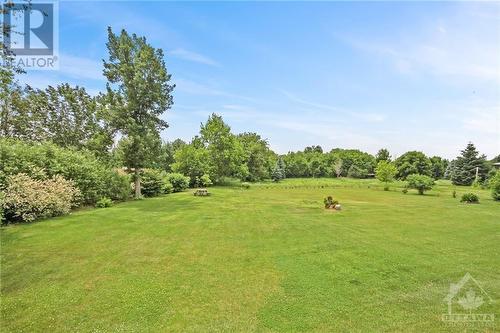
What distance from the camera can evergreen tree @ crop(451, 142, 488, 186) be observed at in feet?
181

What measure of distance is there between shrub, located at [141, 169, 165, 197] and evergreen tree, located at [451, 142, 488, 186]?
5781 cm

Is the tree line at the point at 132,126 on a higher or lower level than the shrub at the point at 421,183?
higher

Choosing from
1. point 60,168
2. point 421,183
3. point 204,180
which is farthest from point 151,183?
point 421,183

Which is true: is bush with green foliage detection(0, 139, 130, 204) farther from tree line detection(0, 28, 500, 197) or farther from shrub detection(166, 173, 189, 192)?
shrub detection(166, 173, 189, 192)

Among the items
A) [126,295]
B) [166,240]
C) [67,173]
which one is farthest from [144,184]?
[126,295]

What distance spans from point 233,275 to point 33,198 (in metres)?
12.5

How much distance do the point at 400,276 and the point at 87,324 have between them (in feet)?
25.4

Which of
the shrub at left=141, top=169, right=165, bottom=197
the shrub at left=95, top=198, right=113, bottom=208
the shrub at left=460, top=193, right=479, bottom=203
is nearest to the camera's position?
the shrub at left=95, top=198, right=113, bottom=208

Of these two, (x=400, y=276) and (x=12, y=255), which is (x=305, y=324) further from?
(x=12, y=255)

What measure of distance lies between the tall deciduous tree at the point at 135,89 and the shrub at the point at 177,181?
8.60 m

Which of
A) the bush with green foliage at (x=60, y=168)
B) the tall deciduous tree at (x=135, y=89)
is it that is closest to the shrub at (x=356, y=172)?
the tall deciduous tree at (x=135, y=89)

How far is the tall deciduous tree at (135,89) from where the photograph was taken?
2550cm

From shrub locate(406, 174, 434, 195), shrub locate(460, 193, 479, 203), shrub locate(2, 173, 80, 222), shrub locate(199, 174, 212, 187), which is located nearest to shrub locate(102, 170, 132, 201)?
shrub locate(2, 173, 80, 222)

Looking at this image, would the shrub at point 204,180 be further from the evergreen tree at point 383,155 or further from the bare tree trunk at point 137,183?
the evergreen tree at point 383,155
